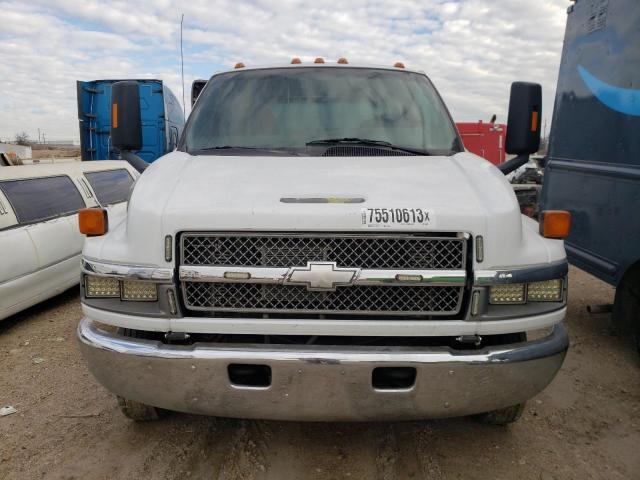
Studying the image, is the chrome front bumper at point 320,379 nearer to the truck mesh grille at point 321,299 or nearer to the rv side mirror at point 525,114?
the truck mesh grille at point 321,299

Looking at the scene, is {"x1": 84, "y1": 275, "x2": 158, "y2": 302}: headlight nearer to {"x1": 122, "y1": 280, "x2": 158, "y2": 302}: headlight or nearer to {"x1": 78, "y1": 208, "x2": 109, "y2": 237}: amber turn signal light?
{"x1": 122, "y1": 280, "x2": 158, "y2": 302}: headlight

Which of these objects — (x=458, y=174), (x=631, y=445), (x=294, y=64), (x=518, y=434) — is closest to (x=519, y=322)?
(x=458, y=174)

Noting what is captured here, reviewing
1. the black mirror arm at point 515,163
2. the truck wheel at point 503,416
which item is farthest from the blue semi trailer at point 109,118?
the truck wheel at point 503,416

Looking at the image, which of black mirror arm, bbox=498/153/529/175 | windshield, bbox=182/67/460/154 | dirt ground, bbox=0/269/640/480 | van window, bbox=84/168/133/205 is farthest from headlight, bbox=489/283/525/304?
van window, bbox=84/168/133/205

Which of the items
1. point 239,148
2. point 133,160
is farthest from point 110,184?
point 239,148

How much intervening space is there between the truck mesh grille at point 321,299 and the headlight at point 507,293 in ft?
0.57

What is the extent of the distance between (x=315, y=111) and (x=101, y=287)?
6.27ft

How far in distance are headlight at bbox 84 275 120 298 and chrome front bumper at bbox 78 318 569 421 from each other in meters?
0.24

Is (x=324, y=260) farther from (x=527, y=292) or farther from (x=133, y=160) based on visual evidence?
(x=133, y=160)

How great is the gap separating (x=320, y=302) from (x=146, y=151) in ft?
41.1

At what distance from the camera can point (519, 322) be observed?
2639mm

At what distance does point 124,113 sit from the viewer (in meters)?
3.84

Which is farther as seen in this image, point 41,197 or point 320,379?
point 41,197

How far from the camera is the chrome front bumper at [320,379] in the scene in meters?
2.47
